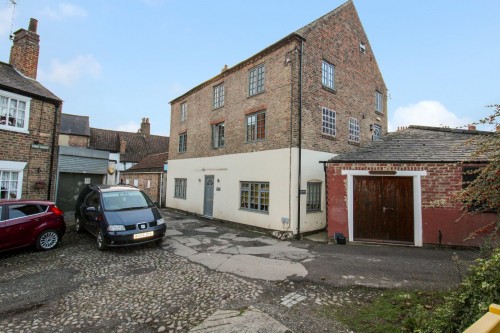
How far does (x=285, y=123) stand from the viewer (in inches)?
432

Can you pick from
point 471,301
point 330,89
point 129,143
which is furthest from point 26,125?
point 129,143

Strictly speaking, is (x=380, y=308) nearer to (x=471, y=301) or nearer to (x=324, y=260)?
(x=471, y=301)

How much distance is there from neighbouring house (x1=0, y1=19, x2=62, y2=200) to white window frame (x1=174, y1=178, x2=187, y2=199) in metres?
7.43

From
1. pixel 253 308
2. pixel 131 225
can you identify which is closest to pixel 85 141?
pixel 131 225

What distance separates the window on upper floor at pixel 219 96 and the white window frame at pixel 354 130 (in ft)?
24.8

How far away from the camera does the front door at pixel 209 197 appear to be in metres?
15.0

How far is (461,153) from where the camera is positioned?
9.22 metres

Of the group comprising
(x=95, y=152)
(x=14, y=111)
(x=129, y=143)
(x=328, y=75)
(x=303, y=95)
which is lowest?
(x=95, y=152)

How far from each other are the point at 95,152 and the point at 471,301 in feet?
54.5

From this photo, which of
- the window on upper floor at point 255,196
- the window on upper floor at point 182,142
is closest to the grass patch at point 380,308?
the window on upper floor at point 255,196

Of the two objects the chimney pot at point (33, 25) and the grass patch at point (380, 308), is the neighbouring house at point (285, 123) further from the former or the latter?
the chimney pot at point (33, 25)

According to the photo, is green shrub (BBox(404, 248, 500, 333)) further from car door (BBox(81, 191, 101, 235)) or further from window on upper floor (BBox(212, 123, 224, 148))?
window on upper floor (BBox(212, 123, 224, 148))

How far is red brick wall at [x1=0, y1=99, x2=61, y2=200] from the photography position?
10.5 meters

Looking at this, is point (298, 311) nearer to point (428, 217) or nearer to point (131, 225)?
point (131, 225)
